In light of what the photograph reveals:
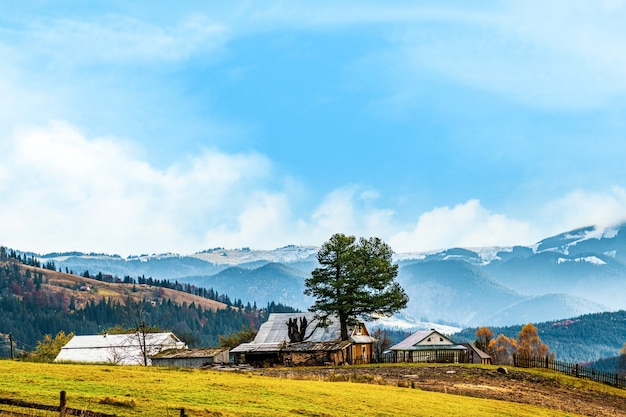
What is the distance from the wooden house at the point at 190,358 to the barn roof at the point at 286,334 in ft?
8.98

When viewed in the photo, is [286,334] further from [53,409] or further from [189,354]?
[53,409]

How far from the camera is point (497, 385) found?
199 ft

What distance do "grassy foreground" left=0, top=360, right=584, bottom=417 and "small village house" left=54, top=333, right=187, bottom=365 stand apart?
6978cm

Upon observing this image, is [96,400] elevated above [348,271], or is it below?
below

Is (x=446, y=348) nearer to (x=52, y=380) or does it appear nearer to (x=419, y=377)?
(x=419, y=377)

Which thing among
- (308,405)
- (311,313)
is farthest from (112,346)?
(308,405)

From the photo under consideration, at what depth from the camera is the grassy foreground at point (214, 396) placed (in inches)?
1222

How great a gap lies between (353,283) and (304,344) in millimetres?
11225

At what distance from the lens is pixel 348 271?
104m

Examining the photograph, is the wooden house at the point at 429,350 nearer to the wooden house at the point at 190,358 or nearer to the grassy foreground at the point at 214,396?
the wooden house at the point at 190,358

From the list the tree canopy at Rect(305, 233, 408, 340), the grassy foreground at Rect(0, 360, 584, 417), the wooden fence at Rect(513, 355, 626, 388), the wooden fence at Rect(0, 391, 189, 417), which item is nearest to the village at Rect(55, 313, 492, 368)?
the tree canopy at Rect(305, 233, 408, 340)

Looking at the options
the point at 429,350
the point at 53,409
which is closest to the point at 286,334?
the point at 429,350

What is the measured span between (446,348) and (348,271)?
3056 cm

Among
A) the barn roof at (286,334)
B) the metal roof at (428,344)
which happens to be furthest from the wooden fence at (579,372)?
the metal roof at (428,344)
